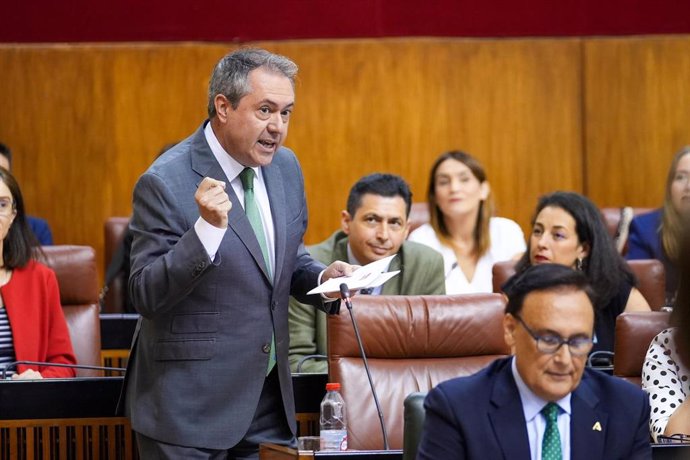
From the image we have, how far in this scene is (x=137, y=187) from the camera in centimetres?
271

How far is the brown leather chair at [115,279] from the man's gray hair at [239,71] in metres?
3.15

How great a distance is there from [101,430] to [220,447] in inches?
28.4

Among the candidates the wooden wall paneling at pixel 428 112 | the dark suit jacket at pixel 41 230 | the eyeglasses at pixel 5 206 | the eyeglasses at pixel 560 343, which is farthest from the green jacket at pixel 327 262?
the wooden wall paneling at pixel 428 112

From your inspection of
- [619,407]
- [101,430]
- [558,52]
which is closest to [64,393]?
[101,430]

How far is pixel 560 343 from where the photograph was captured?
223 centimetres

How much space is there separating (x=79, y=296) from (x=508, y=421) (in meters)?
2.51

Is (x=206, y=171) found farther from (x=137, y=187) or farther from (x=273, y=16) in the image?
(x=273, y=16)

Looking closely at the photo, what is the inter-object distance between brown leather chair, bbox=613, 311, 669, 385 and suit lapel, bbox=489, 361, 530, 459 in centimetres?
116

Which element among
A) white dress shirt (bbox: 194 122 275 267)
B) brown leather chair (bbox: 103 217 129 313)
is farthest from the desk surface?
brown leather chair (bbox: 103 217 129 313)

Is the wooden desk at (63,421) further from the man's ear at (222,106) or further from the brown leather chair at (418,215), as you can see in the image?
the brown leather chair at (418,215)

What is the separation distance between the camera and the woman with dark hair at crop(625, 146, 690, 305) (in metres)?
4.67

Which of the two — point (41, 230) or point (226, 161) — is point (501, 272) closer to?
point (226, 161)

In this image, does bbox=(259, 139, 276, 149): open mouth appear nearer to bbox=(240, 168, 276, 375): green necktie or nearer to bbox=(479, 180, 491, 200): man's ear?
bbox=(240, 168, 276, 375): green necktie

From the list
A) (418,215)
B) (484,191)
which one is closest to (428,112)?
(418,215)
